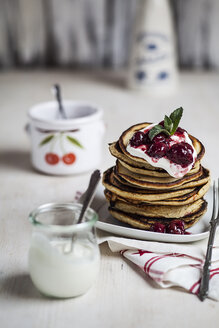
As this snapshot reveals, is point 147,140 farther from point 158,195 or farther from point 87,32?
point 87,32

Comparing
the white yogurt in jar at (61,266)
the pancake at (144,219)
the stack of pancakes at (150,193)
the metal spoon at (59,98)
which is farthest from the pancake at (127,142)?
the metal spoon at (59,98)

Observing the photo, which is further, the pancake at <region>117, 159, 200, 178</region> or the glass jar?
the pancake at <region>117, 159, 200, 178</region>

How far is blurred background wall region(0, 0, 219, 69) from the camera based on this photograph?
2744 millimetres

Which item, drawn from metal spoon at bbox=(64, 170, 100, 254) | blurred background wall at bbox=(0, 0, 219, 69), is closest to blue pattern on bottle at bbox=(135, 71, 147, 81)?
blurred background wall at bbox=(0, 0, 219, 69)

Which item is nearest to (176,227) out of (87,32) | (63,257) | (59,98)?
(63,257)

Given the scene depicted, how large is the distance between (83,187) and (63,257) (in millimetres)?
573

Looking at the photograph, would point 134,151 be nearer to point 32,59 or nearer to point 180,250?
point 180,250

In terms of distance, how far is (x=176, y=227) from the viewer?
104 centimetres

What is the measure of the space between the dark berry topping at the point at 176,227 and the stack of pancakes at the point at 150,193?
0.05 feet

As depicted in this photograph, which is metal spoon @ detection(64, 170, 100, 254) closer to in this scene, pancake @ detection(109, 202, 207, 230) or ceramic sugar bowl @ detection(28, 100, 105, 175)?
pancake @ detection(109, 202, 207, 230)

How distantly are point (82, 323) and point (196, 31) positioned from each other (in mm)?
2245

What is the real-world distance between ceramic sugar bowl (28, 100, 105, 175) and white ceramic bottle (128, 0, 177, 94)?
87 centimetres

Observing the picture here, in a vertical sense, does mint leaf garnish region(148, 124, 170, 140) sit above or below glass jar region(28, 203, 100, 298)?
above

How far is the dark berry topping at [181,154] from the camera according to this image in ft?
3.28
